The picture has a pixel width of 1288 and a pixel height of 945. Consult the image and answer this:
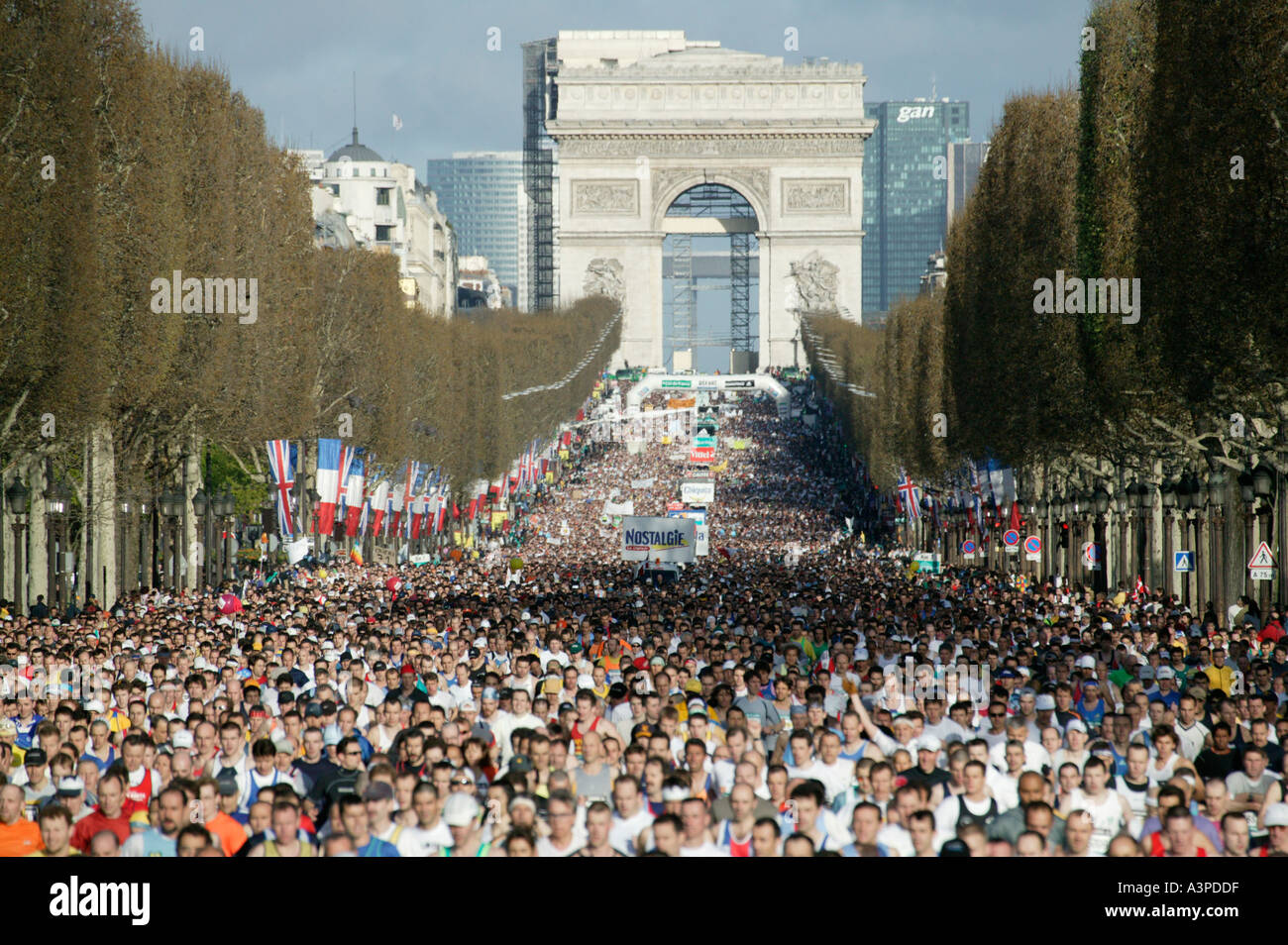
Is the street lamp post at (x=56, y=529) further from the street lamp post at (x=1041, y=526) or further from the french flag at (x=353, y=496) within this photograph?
the street lamp post at (x=1041, y=526)

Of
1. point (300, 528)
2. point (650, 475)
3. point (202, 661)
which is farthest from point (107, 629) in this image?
point (650, 475)

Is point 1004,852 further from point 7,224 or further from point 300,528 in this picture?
point 300,528

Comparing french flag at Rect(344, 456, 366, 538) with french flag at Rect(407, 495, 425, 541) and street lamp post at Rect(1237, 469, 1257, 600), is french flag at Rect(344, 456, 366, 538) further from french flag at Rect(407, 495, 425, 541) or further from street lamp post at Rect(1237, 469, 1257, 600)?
street lamp post at Rect(1237, 469, 1257, 600)

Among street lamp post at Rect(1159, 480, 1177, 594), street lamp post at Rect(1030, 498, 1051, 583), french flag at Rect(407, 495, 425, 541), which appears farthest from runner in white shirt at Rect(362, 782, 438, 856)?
french flag at Rect(407, 495, 425, 541)

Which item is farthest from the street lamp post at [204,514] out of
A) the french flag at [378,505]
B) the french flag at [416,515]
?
the french flag at [416,515]

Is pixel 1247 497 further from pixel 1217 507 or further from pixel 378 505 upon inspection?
pixel 378 505
